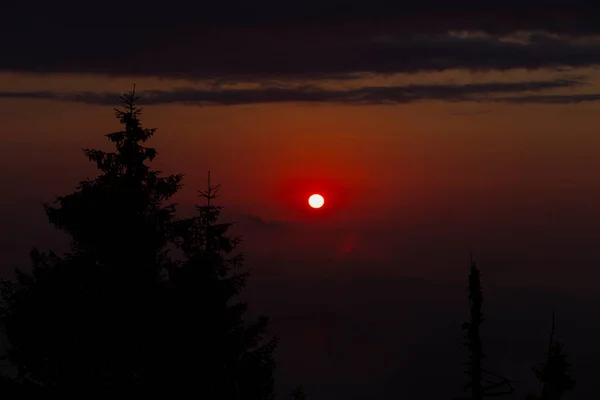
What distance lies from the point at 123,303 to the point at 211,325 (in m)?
2.37

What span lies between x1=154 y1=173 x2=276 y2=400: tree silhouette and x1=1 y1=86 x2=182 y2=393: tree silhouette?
0.67 metres

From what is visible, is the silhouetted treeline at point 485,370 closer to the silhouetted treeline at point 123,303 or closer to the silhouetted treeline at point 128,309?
the silhouetted treeline at point 128,309

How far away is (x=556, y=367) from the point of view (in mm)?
20938

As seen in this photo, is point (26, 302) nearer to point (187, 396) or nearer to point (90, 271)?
point (90, 271)

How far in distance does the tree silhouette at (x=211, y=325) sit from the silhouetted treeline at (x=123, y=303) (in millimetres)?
29

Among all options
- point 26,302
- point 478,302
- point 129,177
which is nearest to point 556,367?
point 478,302

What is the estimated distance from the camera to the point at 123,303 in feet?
68.2

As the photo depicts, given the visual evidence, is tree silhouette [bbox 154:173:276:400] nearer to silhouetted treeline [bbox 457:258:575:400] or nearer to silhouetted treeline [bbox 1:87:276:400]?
silhouetted treeline [bbox 1:87:276:400]

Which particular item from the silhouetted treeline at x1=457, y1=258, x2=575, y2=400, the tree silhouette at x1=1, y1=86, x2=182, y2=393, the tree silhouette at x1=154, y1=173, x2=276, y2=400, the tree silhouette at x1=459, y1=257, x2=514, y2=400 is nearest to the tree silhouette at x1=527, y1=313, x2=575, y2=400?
the silhouetted treeline at x1=457, y1=258, x2=575, y2=400

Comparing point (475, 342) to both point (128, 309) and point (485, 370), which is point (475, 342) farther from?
point (128, 309)

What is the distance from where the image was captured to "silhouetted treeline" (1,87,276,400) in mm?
20406

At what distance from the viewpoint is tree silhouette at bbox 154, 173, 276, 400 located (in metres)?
20.8

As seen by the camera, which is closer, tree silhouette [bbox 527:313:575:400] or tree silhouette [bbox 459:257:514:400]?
tree silhouette [bbox 527:313:575:400]

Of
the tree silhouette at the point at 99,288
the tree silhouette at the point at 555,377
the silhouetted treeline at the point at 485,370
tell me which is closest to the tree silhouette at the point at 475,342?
the silhouetted treeline at the point at 485,370
